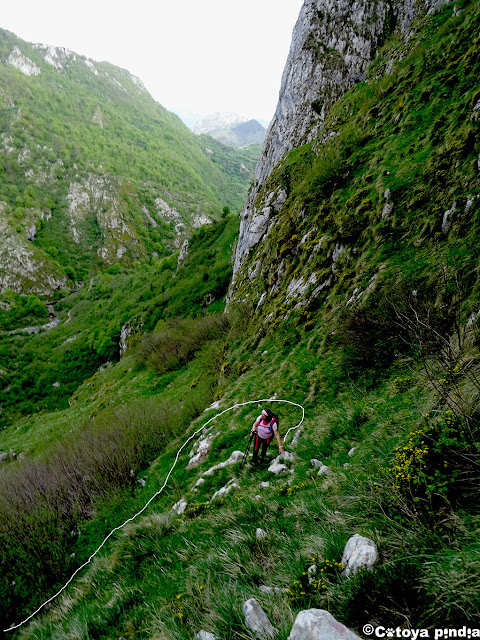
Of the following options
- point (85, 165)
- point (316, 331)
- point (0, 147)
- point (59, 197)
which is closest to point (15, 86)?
point (0, 147)

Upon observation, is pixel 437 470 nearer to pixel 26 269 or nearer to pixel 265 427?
pixel 265 427

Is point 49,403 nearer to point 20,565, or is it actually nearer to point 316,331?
point 20,565

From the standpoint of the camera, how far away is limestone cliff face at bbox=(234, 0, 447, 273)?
92.2 ft

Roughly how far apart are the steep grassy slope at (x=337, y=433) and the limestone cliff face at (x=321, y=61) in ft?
23.7

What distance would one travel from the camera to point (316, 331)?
12445mm

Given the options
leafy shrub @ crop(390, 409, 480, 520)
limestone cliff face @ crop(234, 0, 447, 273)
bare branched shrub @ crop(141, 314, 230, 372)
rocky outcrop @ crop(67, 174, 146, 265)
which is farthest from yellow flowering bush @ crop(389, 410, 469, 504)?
rocky outcrop @ crop(67, 174, 146, 265)

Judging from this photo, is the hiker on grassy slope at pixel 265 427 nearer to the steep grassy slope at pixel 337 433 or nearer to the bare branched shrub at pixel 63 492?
the steep grassy slope at pixel 337 433

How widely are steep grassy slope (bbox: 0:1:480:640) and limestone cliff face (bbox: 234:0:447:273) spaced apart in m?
7.22

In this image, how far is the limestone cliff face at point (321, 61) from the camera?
92.2 feet

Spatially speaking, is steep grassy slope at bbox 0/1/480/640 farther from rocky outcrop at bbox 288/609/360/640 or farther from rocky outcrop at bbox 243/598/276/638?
rocky outcrop at bbox 288/609/360/640

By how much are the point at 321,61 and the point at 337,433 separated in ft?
127

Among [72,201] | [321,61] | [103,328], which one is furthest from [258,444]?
[72,201]

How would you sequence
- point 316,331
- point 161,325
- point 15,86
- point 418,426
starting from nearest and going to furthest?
1. point 418,426
2. point 316,331
3. point 161,325
4. point 15,86

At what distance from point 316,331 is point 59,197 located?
16899 centimetres
